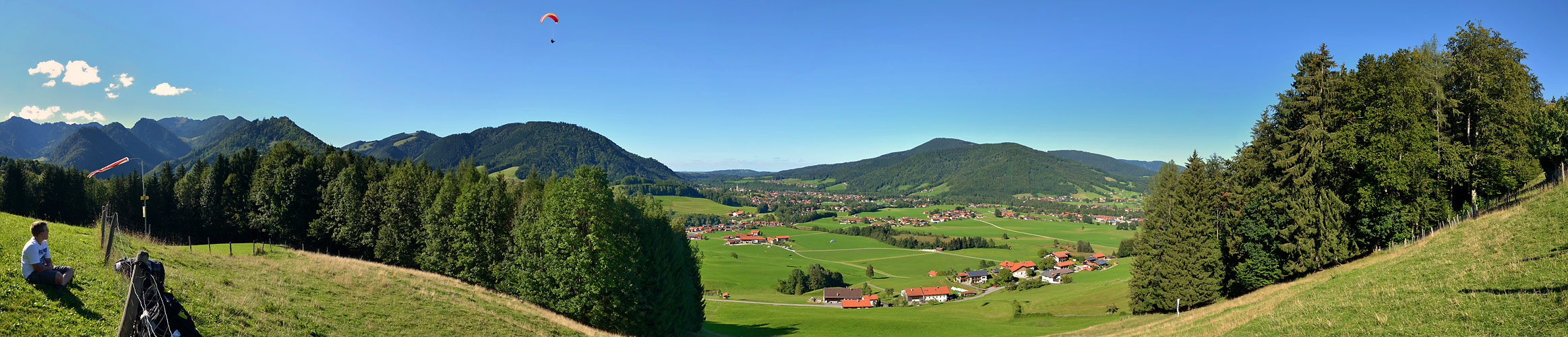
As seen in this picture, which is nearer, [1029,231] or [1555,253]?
[1555,253]

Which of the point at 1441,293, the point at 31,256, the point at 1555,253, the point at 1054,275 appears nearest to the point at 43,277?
the point at 31,256

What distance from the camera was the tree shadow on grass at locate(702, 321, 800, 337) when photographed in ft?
127

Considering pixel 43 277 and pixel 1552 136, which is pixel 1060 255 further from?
pixel 43 277

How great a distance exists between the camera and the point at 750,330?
41.6 metres

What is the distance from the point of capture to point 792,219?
196 metres

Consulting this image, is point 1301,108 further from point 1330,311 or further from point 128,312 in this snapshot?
point 128,312

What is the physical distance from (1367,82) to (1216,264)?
11057mm

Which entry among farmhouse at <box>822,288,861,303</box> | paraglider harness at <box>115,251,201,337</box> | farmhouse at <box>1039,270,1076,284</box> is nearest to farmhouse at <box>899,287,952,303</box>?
farmhouse at <box>822,288,861,303</box>

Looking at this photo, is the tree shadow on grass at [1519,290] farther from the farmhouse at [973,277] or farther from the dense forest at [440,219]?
the farmhouse at [973,277]

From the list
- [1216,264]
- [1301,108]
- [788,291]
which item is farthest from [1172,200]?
→ [788,291]

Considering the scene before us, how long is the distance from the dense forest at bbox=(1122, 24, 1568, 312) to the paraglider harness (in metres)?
38.5

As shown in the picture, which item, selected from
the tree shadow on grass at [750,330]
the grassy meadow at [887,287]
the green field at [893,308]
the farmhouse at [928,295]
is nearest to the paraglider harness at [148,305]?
the grassy meadow at [887,287]

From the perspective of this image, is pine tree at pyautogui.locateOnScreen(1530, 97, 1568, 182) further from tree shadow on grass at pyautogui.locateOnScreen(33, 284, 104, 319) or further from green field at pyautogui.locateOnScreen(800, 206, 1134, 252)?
green field at pyautogui.locateOnScreen(800, 206, 1134, 252)

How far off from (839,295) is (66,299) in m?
66.1
